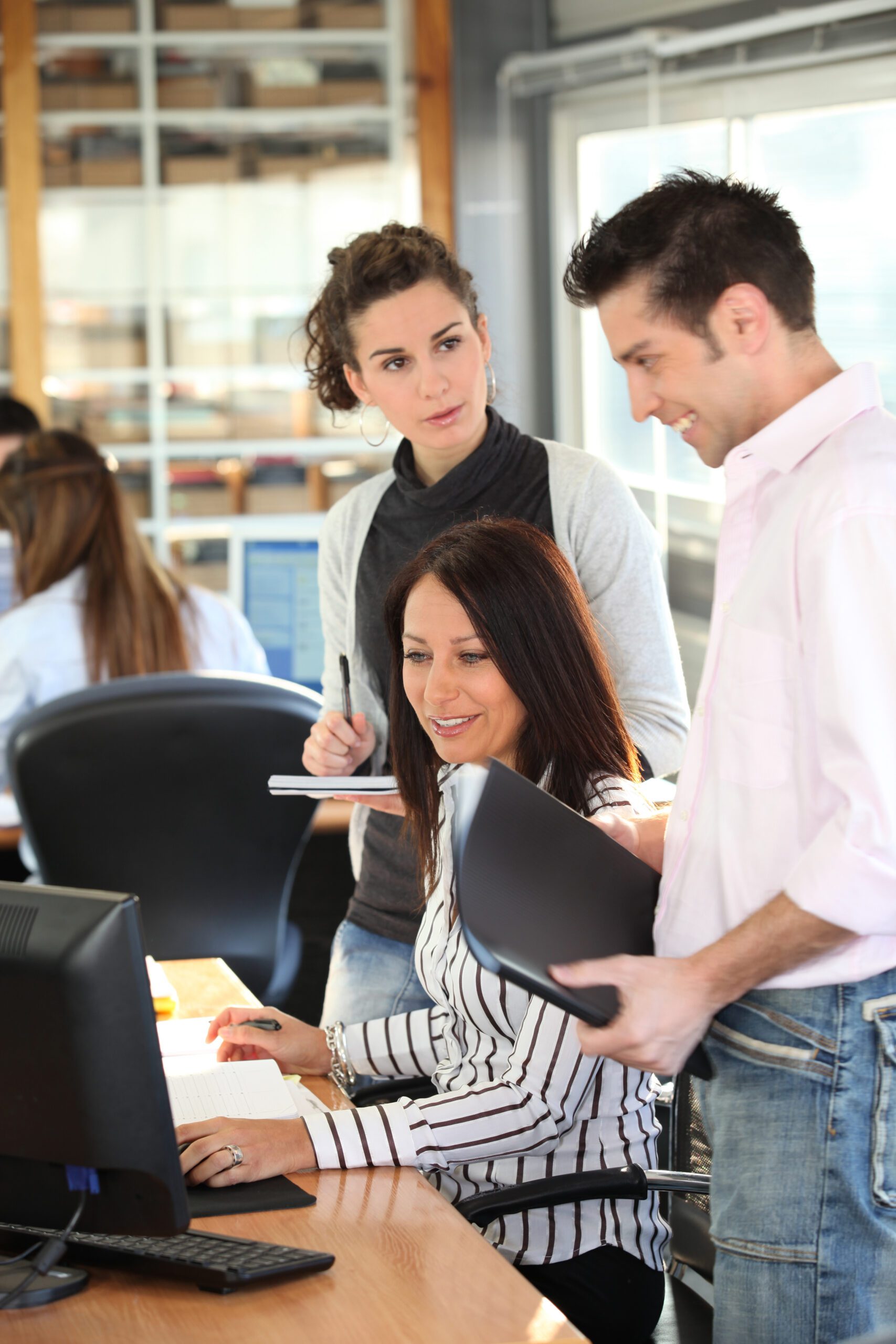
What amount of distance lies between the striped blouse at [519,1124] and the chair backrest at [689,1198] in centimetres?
9

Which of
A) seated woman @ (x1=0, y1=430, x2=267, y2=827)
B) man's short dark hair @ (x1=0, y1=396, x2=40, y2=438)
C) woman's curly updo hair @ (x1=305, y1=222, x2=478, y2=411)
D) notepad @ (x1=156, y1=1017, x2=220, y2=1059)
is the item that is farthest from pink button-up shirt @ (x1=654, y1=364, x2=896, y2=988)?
man's short dark hair @ (x1=0, y1=396, x2=40, y2=438)

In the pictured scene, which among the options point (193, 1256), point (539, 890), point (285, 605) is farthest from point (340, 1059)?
point (285, 605)

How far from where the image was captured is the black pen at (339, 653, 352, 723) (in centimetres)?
202

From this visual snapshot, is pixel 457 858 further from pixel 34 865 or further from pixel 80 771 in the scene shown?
pixel 34 865

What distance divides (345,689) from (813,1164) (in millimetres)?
1050

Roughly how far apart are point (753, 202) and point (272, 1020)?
104 cm

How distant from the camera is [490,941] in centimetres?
109

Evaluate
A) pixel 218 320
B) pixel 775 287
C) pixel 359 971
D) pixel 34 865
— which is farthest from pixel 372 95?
pixel 775 287

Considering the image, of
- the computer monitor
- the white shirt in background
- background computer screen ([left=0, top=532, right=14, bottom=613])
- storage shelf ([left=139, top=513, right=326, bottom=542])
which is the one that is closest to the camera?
the computer monitor

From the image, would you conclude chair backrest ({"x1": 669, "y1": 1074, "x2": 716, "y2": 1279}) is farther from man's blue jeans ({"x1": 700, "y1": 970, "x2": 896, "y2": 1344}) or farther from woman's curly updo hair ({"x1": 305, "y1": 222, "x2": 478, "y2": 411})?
woman's curly updo hair ({"x1": 305, "y1": 222, "x2": 478, "y2": 411})

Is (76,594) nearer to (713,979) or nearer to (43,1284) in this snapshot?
(43,1284)

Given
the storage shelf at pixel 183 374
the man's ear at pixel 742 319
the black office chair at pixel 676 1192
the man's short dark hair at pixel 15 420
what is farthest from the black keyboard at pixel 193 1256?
the storage shelf at pixel 183 374

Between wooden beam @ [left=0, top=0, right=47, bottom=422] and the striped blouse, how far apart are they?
423 centimetres

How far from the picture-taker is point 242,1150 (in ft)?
4.50
